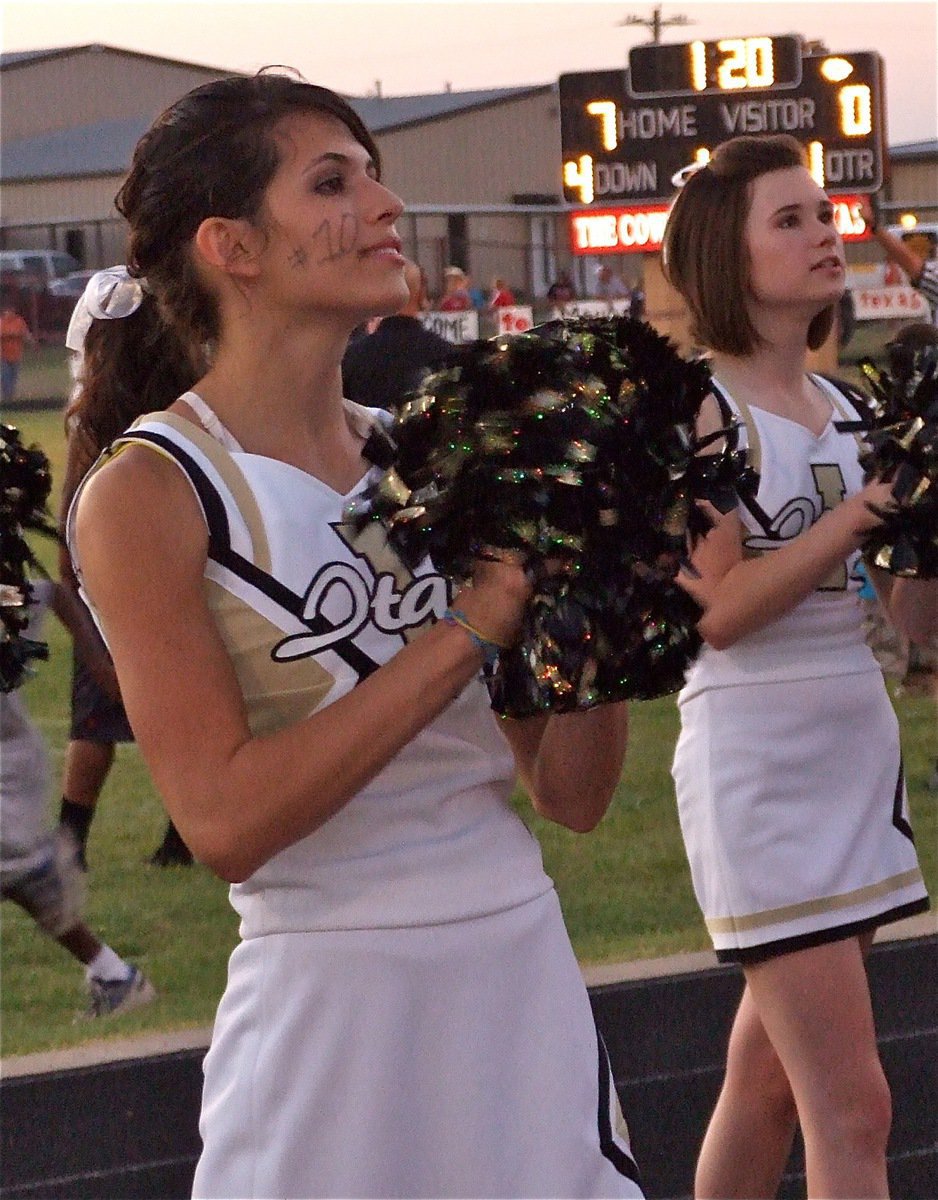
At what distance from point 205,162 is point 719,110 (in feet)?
29.9

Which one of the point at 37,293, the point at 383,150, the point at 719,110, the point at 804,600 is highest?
the point at 383,150

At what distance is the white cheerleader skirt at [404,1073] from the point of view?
179 cm

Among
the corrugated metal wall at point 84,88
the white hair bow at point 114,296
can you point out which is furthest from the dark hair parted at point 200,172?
the corrugated metal wall at point 84,88

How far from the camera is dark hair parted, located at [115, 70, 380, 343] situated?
1862 millimetres

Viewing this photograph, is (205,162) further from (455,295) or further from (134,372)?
(455,295)

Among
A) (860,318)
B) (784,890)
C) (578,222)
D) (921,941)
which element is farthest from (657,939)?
(860,318)

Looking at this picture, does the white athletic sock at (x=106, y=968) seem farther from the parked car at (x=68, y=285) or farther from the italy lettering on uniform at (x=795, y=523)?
the parked car at (x=68, y=285)

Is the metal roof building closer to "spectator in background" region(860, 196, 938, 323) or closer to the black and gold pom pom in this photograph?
"spectator in background" region(860, 196, 938, 323)

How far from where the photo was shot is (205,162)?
1864mm

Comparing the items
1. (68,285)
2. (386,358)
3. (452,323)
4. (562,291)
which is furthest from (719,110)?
(68,285)

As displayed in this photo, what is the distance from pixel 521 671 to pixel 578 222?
10754 millimetres

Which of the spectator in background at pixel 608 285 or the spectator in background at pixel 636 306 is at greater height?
the spectator in background at pixel 608 285

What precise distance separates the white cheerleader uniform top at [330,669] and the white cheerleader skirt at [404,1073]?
0.10 ft

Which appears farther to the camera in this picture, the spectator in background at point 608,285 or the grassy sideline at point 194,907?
the spectator in background at point 608,285
